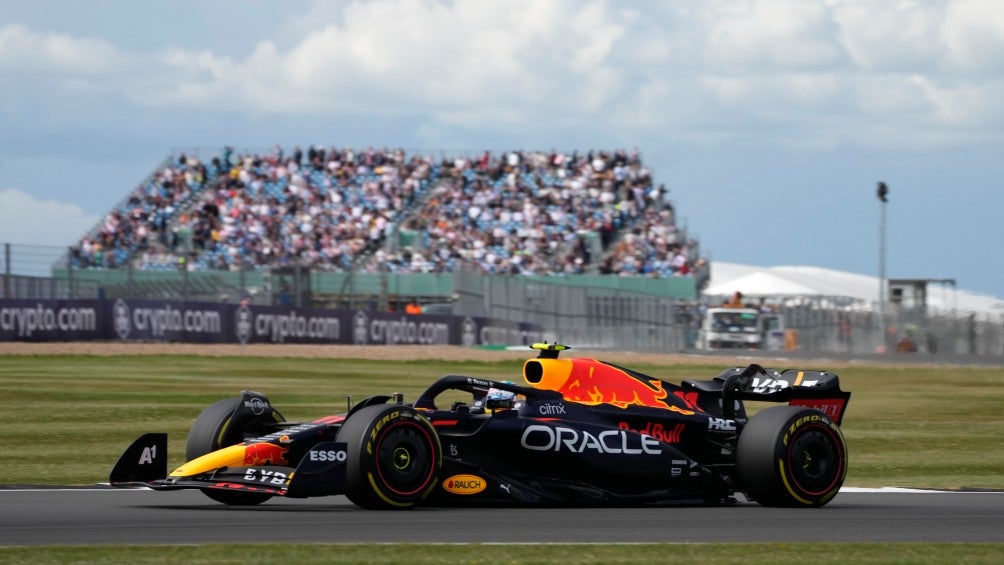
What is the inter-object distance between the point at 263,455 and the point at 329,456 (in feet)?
1.98

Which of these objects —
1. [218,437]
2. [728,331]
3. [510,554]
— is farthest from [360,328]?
[510,554]

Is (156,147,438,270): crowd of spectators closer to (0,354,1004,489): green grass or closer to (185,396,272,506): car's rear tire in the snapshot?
(0,354,1004,489): green grass

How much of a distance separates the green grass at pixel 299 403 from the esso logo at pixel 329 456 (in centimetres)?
382

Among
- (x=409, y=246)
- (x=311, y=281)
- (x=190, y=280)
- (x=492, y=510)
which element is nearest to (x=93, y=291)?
(x=190, y=280)

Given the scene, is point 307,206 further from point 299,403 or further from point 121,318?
point 299,403

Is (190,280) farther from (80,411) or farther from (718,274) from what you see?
(718,274)

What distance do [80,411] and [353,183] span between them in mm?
33030

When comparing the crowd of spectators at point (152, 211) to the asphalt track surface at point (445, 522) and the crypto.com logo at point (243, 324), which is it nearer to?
the crypto.com logo at point (243, 324)

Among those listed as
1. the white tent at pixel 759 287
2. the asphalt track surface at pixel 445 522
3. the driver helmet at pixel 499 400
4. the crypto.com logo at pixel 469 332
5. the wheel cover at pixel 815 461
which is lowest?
the asphalt track surface at pixel 445 522

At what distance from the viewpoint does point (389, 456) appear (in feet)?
33.7

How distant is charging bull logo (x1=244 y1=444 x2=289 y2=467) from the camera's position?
1048 centimetres

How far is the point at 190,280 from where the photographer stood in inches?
1384

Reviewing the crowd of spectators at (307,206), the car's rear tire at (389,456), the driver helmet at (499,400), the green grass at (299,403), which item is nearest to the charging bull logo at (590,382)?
the driver helmet at (499,400)

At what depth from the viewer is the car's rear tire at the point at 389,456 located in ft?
33.3
